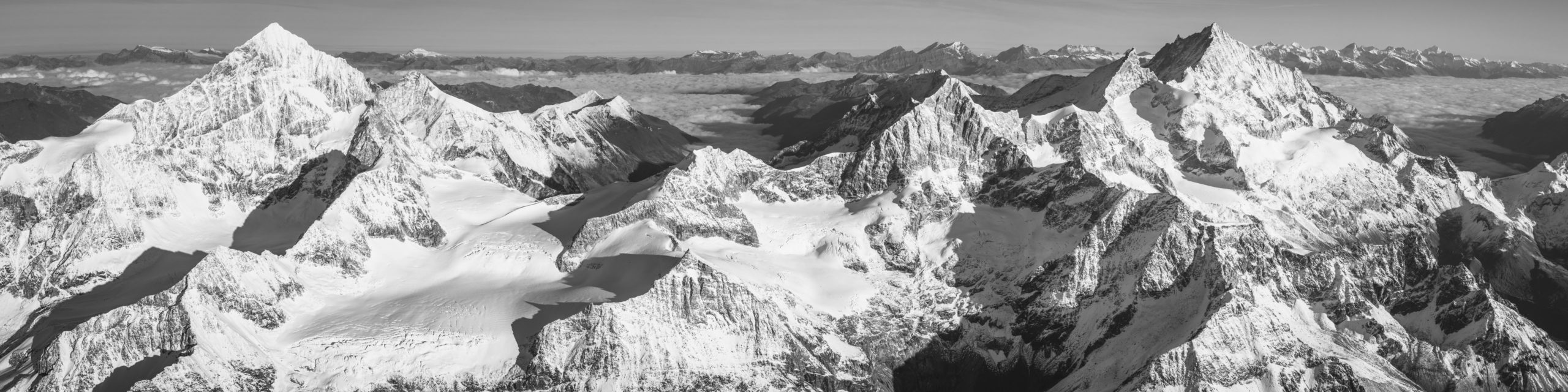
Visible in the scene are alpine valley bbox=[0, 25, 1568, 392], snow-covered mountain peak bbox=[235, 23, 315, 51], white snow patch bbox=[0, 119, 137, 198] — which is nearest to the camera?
alpine valley bbox=[0, 25, 1568, 392]

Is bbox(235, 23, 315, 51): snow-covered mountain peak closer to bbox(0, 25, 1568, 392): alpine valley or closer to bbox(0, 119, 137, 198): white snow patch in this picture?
bbox(0, 25, 1568, 392): alpine valley

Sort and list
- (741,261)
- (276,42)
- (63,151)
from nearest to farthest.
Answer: (741,261), (63,151), (276,42)

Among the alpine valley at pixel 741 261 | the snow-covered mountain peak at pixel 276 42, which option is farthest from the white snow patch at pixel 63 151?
the snow-covered mountain peak at pixel 276 42

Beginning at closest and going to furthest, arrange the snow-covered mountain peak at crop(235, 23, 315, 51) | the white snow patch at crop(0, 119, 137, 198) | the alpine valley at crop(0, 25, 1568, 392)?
the alpine valley at crop(0, 25, 1568, 392) < the white snow patch at crop(0, 119, 137, 198) < the snow-covered mountain peak at crop(235, 23, 315, 51)

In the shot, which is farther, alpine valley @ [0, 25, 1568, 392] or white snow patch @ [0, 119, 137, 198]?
white snow patch @ [0, 119, 137, 198]

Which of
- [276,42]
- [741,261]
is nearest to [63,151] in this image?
[276,42]

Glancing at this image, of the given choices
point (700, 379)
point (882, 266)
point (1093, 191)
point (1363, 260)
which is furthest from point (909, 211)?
point (1363, 260)

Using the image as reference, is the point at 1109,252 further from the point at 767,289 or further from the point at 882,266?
the point at 767,289

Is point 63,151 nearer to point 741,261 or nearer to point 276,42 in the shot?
point 276,42

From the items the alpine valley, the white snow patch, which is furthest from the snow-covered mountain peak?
the white snow patch
